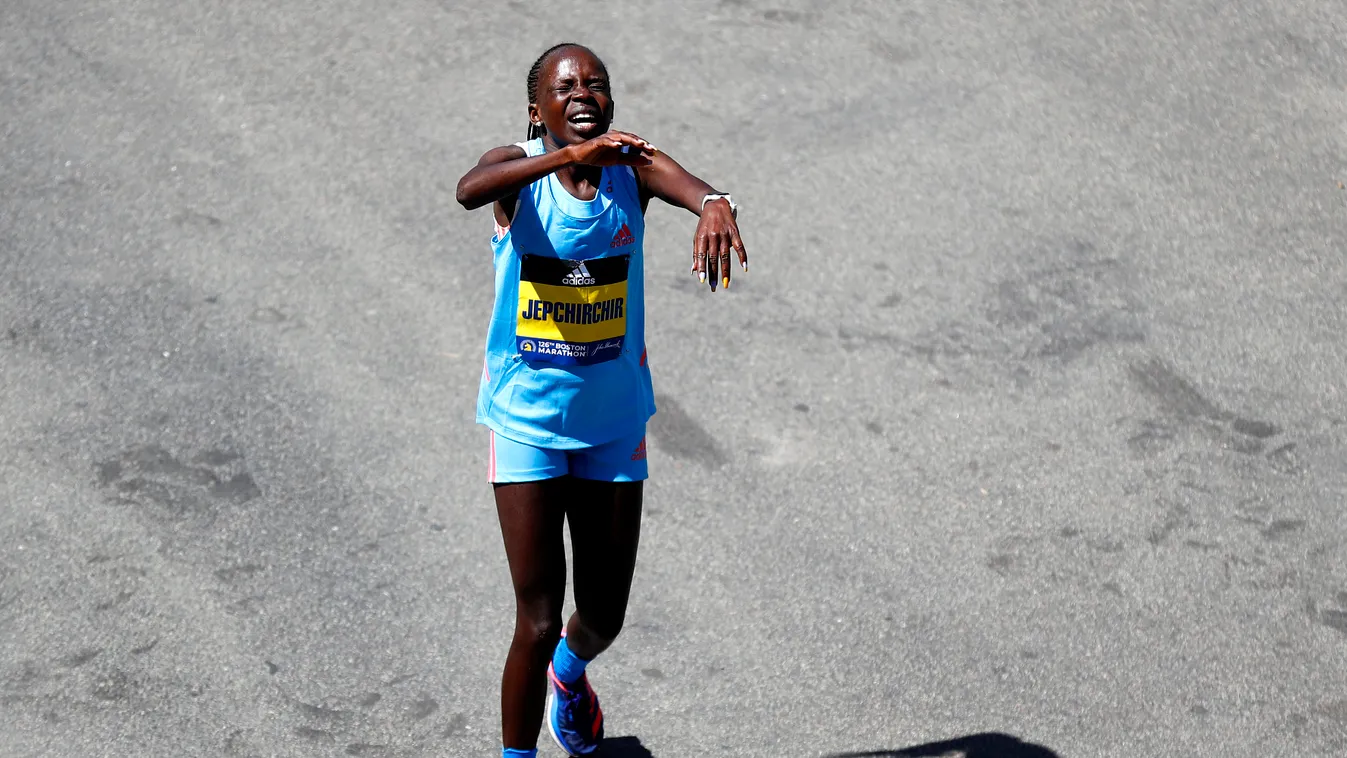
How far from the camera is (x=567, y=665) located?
5.05 m

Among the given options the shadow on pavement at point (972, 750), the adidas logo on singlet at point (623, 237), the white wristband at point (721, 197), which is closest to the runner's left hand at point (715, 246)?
the white wristband at point (721, 197)

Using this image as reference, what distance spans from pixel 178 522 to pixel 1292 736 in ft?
14.4

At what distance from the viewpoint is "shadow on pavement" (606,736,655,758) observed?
16.9 feet

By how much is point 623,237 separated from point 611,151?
571mm

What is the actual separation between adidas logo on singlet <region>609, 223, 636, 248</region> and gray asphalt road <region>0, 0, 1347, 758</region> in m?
1.84

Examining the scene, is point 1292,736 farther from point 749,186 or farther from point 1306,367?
point 749,186

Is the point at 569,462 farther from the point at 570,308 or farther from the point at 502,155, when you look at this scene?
the point at 502,155

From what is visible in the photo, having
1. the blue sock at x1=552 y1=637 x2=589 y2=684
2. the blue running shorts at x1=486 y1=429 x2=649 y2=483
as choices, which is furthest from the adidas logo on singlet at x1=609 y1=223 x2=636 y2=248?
the blue sock at x1=552 y1=637 x2=589 y2=684

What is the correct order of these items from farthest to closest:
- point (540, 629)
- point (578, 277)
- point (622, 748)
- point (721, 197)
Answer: point (622, 748)
point (540, 629)
point (578, 277)
point (721, 197)

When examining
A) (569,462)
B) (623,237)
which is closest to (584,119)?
(623,237)

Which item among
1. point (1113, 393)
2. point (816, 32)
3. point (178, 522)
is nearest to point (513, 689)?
point (178, 522)

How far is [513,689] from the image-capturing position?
4621mm

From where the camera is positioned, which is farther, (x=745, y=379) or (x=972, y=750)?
(x=745, y=379)

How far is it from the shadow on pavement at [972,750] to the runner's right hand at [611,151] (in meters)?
2.35
